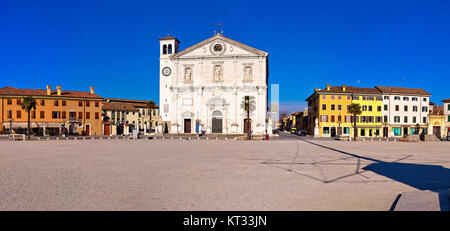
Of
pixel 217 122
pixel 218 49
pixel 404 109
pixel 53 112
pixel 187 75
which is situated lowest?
pixel 217 122

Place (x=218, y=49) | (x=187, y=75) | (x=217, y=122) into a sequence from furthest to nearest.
→ (x=187, y=75) → (x=218, y=49) → (x=217, y=122)

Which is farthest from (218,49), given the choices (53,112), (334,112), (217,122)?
(53,112)

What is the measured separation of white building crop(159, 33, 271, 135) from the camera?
193 ft

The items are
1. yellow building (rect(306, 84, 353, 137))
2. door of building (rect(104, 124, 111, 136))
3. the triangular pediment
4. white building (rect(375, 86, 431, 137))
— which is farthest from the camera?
white building (rect(375, 86, 431, 137))

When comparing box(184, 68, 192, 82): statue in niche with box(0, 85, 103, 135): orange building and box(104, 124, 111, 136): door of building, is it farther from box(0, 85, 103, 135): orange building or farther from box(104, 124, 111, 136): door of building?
box(104, 124, 111, 136): door of building

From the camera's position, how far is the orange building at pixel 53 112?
53156 mm

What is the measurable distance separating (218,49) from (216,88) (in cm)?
752

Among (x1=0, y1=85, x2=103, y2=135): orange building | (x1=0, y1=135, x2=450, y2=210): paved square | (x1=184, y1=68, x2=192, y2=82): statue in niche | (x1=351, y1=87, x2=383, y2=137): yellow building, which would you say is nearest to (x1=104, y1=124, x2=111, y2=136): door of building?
(x1=0, y1=85, x2=103, y2=135): orange building

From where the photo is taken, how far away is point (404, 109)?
6438 centimetres

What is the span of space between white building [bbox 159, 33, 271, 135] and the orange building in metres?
13.8

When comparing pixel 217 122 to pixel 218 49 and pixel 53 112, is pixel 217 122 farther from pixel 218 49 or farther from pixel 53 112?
pixel 53 112

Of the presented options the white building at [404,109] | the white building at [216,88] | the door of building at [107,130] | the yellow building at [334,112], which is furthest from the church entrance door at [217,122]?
the white building at [404,109]

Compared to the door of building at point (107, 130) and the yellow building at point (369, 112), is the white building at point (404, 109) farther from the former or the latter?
the door of building at point (107, 130)

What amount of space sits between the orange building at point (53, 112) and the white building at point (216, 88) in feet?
45.4
